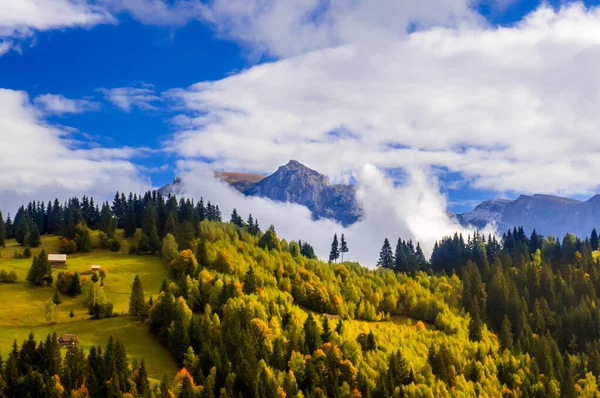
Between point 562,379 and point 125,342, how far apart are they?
380 feet

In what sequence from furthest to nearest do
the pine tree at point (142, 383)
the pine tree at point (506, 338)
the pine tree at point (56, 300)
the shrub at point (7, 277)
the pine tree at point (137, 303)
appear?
the pine tree at point (506, 338)
the shrub at point (7, 277)
the pine tree at point (56, 300)
the pine tree at point (137, 303)
the pine tree at point (142, 383)

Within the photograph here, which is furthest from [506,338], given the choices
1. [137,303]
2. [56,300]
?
[56,300]

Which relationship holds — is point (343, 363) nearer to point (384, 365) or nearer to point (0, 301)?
point (384, 365)

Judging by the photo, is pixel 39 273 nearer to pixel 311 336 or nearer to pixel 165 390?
pixel 165 390

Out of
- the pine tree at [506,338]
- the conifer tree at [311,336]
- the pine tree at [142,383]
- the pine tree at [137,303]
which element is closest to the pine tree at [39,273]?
the pine tree at [137,303]

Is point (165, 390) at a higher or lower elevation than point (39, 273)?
lower

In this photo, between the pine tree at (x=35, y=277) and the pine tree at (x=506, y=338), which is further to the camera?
the pine tree at (x=506, y=338)

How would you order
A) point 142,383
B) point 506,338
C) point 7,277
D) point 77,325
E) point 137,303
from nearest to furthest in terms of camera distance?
point 142,383, point 77,325, point 137,303, point 7,277, point 506,338

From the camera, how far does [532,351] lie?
623ft

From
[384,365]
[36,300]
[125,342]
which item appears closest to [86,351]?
[125,342]

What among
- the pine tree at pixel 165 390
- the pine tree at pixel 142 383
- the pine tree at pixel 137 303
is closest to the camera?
the pine tree at pixel 165 390

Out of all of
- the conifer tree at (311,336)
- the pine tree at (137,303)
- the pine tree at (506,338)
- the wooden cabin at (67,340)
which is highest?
the pine tree at (137,303)

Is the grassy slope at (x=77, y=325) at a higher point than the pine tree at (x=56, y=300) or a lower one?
lower

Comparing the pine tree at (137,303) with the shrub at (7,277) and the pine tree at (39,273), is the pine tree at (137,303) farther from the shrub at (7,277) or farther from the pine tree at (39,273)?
the shrub at (7,277)
